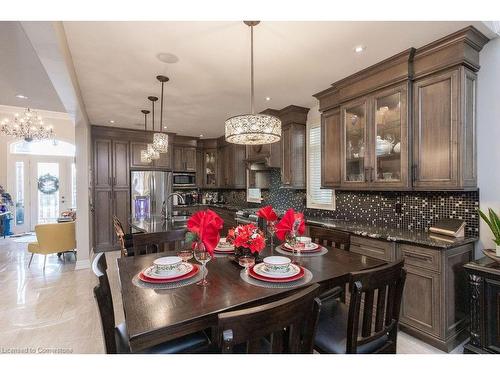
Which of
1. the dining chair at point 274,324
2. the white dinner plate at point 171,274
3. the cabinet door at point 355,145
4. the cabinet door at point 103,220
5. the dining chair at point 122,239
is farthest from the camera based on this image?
the cabinet door at point 103,220

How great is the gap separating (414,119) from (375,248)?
1.30 meters

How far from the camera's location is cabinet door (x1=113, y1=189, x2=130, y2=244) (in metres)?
5.33

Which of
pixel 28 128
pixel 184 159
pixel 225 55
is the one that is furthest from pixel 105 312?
pixel 28 128

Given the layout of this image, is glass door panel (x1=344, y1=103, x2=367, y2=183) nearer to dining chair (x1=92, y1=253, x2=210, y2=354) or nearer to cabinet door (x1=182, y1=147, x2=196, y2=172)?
dining chair (x1=92, y1=253, x2=210, y2=354)

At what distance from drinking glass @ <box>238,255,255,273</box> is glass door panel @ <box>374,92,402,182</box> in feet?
5.87

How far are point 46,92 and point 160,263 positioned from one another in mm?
3117

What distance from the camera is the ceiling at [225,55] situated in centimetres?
197

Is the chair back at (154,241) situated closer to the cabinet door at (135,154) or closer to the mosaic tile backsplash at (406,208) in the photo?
the mosaic tile backsplash at (406,208)

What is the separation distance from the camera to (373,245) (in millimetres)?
2459

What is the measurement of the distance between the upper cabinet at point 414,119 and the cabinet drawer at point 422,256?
1.88ft

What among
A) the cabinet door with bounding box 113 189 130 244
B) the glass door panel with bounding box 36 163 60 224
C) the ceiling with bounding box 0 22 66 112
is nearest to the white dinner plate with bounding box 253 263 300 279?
the ceiling with bounding box 0 22 66 112

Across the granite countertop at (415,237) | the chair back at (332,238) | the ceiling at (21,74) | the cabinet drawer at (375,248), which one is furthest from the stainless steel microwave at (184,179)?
the cabinet drawer at (375,248)
